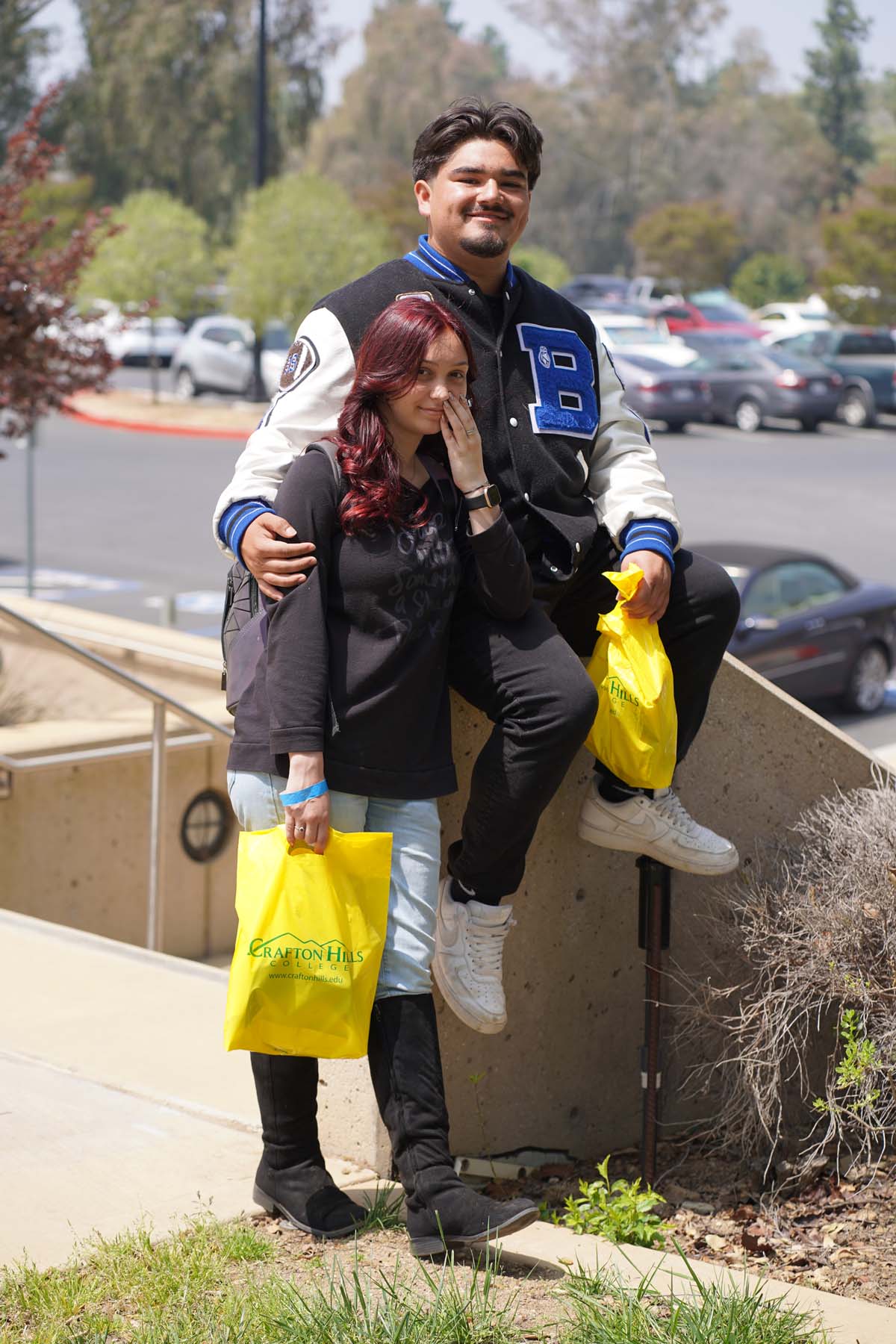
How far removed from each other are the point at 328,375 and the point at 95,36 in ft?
186

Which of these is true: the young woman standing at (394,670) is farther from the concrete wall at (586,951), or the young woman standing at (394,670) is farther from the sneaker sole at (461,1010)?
the concrete wall at (586,951)

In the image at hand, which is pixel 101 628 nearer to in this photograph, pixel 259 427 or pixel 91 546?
pixel 259 427

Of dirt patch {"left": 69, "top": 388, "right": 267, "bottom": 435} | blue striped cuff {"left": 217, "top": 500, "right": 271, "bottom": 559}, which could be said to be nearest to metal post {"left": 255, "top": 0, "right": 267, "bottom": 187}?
dirt patch {"left": 69, "top": 388, "right": 267, "bottom": 435}

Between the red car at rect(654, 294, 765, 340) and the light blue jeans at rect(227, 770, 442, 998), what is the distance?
35024 mm

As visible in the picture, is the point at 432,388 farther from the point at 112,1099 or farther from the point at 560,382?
the point at 112,1099

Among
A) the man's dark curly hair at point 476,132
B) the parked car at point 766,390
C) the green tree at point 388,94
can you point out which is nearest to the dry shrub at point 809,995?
the man's dark curly hair at point 476,132

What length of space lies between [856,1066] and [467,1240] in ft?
3.76

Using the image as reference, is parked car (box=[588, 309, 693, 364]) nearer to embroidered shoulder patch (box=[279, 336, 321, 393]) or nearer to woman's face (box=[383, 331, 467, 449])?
embroidered shoulder patch (box=[279, 336, 321, 393])

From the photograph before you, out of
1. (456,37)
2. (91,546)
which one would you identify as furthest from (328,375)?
(456,37)

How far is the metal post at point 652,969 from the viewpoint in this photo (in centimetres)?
399

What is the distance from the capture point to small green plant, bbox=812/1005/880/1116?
3.63 meters

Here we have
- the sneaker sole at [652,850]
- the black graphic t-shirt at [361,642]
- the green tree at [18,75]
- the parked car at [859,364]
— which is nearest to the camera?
the black graphic t-shirt at [361,642]

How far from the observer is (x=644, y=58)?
247 ft

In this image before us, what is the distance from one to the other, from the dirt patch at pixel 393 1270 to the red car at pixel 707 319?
35.2 metres
